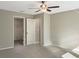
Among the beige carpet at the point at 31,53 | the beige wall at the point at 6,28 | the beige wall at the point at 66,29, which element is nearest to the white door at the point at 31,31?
the beige wall at the point at 6,28

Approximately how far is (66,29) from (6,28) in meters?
3.74

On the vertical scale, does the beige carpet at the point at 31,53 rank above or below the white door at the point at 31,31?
below

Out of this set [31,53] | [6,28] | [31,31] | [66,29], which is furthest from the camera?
[31,31]

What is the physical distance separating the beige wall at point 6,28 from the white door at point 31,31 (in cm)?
133

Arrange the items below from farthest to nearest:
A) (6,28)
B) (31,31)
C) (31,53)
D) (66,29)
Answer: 1. (31,31)
2. (66,29)
3. (6,28)
4. (31,53)

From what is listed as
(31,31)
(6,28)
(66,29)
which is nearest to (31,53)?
(6,28)

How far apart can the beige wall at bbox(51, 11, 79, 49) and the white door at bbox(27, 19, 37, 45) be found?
4.96 feet

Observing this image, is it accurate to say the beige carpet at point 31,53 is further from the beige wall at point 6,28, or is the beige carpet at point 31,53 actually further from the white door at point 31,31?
the white door at point 31,31

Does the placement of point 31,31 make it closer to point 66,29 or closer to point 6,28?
point 6,28

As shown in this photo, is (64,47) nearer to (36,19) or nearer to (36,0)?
(36,19)

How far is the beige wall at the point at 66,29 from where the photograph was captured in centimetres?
502

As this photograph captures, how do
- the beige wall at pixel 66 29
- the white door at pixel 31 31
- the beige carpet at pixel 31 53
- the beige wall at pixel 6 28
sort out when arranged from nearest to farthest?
the beige carpet at pixel 31 53 → the beige wall at pixel 66 29 → the beige wall at pixel 6 28 → the white door at pixel 31 31

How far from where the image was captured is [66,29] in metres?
5.54

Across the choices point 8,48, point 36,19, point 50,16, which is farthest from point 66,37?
point 8,48
